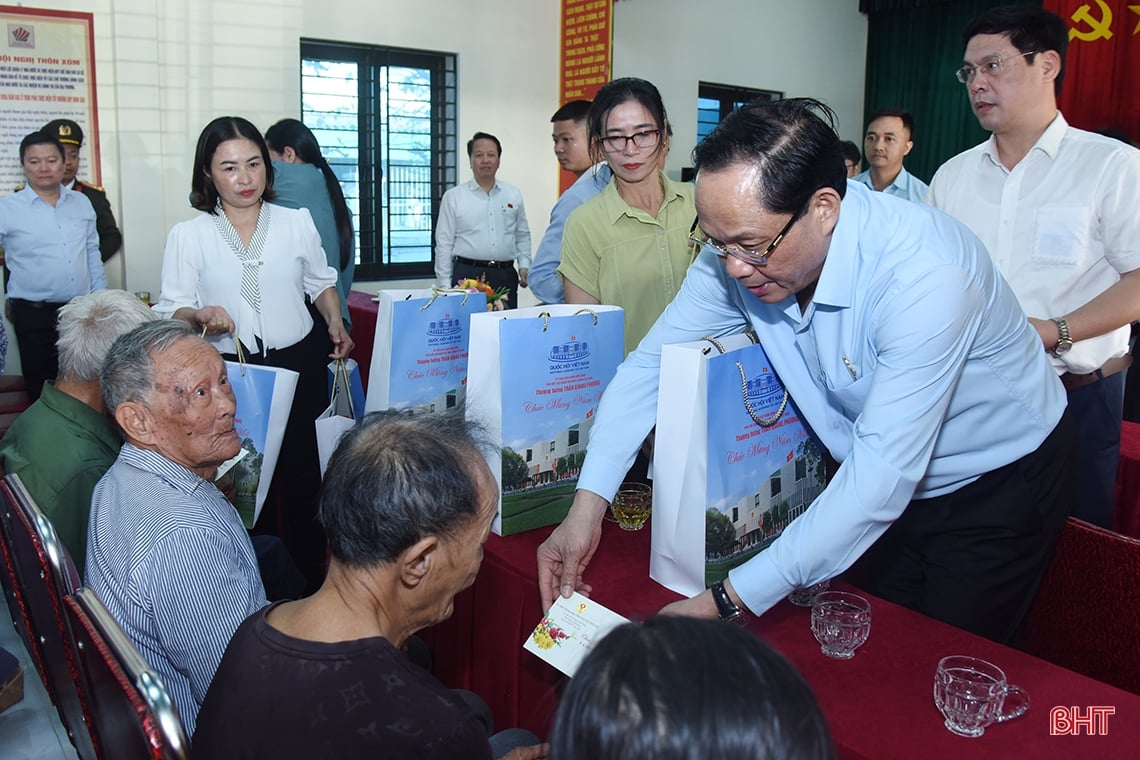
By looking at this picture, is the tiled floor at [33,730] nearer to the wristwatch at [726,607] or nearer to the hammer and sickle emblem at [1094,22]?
the wristwatch at [726,607]

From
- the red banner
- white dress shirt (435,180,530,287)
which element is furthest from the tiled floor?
the red banner

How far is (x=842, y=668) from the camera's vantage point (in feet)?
3.75

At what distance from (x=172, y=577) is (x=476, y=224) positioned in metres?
5.12

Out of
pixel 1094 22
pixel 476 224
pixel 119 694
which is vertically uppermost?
pixel 1094 22

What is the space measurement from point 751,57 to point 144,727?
28.3 feet

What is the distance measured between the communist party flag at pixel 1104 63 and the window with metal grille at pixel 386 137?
4639 millimetres

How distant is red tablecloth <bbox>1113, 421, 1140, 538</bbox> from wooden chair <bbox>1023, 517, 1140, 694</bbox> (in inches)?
39.0

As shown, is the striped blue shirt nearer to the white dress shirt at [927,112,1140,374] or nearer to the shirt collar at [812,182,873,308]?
the shirt collar at [812,182,873,308]

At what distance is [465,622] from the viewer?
A: 5.37ft

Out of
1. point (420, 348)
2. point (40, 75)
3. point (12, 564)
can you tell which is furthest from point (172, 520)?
point (40, 75)

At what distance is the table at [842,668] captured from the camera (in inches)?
38.7

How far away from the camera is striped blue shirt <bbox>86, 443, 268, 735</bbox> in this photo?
1243mm

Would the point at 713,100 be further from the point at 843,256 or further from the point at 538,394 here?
the point at 843,256

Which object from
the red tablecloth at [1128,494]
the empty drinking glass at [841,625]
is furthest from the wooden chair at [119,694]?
the red tablecloth at [1128,494]
